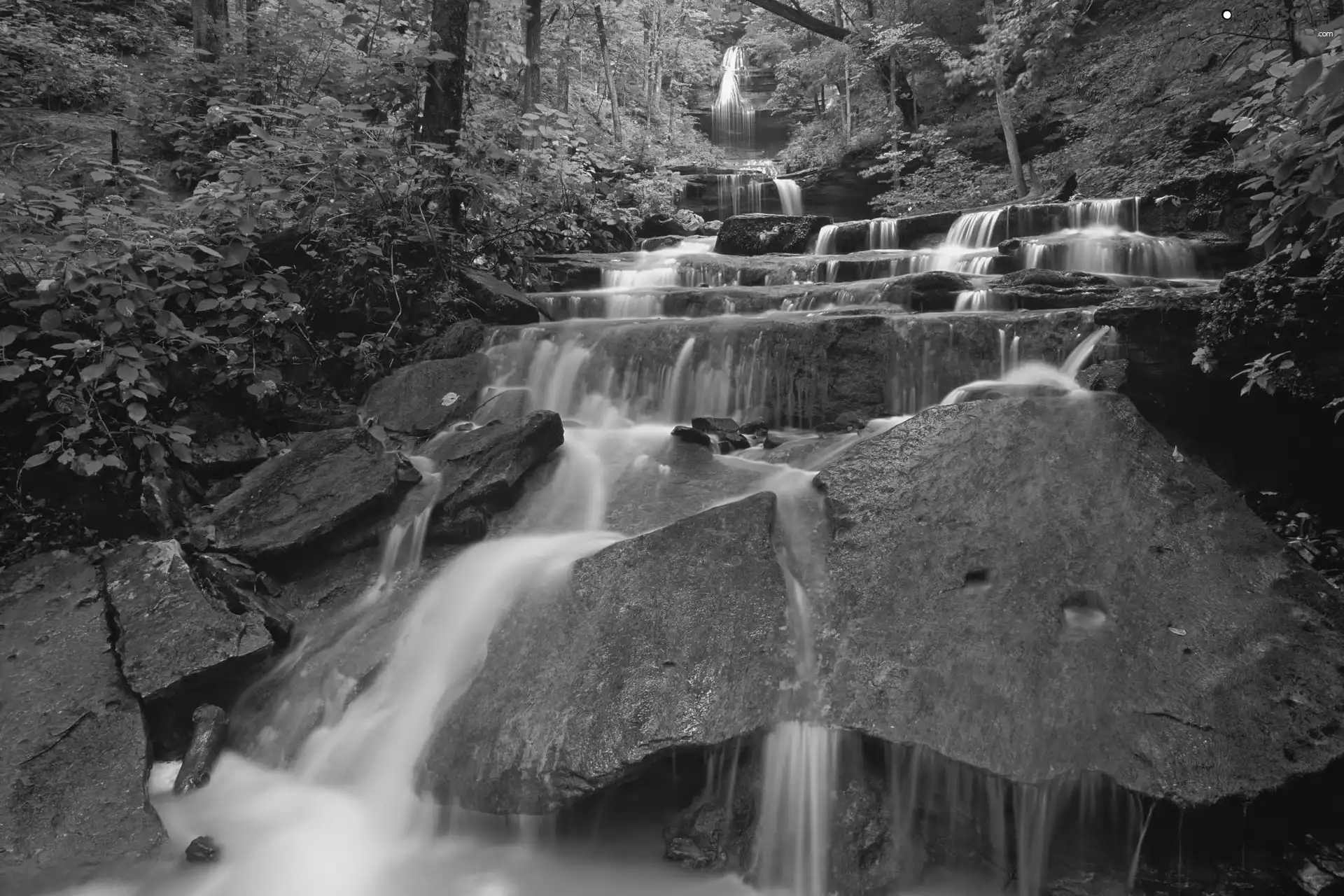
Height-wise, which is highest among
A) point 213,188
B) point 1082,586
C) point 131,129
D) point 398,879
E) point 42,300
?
point 131,129

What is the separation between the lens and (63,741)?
3627 mm

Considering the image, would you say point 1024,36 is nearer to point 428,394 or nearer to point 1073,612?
point 428,394

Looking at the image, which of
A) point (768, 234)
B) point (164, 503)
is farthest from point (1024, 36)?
point (164, 503)

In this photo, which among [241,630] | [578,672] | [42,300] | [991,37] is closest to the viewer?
[578,672]

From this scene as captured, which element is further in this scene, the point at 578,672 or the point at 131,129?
the point at 131,129

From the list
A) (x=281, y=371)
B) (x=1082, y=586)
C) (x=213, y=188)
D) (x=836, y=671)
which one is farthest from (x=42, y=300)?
(x=1082, y=586)

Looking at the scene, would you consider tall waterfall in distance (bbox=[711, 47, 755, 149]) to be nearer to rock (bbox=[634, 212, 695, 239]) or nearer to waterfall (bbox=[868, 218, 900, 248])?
rock (bbox=[634, 212, 695, 239])

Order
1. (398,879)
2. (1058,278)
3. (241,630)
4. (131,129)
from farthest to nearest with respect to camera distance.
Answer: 1. (131,129)
2. (1058,278)
3. (241,630)
4. (398,879)

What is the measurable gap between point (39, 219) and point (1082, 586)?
6613 mm

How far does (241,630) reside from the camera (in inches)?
165

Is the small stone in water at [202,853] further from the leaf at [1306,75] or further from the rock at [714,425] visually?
the leaf at [1306,75]

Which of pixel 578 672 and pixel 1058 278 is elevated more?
pixel 1058 278

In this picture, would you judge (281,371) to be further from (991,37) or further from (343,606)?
(991,37)

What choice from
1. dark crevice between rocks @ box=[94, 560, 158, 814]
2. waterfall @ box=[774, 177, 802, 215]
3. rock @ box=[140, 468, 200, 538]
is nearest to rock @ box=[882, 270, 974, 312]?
rock @ box=[140, 468, 200, 538]
